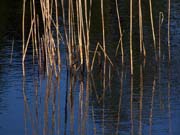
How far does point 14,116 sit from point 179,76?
3.61 m

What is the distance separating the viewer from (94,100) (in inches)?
436

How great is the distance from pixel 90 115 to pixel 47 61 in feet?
8.13

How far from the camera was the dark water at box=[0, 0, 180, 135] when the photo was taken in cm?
950

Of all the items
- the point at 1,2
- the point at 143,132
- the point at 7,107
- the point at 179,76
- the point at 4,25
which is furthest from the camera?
the point at 1,2

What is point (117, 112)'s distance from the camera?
10250mm

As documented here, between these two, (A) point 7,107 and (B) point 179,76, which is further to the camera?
(B) point 179,76

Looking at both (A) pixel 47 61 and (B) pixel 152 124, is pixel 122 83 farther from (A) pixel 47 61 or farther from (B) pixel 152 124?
(B) pixel 152 124

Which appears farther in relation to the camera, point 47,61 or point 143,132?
point 47,61

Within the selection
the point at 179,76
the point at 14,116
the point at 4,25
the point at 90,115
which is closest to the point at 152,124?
the point at 90,115

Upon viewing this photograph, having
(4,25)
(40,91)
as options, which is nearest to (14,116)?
(40,91)

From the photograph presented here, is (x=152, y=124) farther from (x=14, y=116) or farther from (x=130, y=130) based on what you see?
(x=14, y=116)

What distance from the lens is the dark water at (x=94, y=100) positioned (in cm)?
950

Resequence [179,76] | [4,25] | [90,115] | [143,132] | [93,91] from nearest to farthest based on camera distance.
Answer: [143,132] → [90,115] → [93,91] → [179,76] → [4,25]

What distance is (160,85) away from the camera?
1190cm
